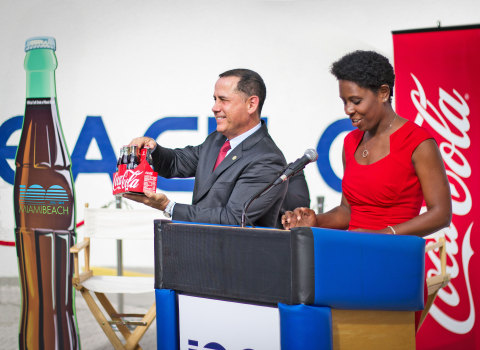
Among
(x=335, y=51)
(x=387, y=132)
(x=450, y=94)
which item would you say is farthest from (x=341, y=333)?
(x=335, y=51)

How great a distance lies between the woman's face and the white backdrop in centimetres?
182

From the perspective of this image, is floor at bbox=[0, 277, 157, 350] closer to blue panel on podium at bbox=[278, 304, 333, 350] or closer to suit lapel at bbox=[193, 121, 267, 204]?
suit lapel at bbox=[193, 121, 267, 204]

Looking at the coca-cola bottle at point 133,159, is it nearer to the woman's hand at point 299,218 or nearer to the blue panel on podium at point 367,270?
the woman's hand at point 299,218

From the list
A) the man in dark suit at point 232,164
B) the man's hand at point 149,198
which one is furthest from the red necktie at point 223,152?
the man's hand at point 149,198

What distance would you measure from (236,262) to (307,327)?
257 mm

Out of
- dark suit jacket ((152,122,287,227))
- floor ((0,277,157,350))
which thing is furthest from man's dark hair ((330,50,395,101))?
floor ((0,277,157,350))

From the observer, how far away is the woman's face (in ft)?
6.24

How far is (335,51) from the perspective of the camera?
3.74m

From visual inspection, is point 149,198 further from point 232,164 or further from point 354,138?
point 354,138

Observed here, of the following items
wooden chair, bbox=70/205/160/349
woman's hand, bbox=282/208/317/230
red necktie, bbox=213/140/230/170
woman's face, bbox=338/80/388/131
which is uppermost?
woman's face, bbox=338/80/388/131

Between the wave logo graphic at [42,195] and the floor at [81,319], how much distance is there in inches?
30.6

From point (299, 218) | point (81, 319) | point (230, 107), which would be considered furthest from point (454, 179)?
point (81, 319)

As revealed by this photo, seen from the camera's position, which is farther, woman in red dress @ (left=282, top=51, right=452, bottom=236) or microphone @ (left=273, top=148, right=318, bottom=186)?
woman in red dress @ (left=282, top=51, right=452, bottom=236)

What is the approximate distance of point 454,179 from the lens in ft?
10.8
